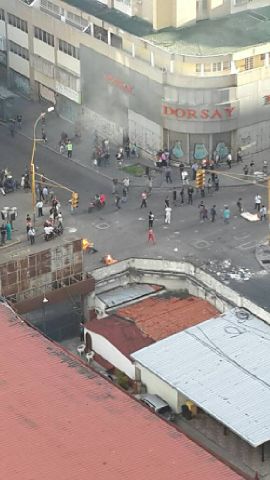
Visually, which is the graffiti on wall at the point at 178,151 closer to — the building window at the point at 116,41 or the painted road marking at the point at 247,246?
the building window at the point at 116,41

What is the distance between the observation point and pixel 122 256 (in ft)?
282

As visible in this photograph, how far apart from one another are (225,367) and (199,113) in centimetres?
3009

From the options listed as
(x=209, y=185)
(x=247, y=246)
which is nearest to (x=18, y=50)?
(x=209, y=185)

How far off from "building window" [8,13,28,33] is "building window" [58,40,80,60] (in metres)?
5.78

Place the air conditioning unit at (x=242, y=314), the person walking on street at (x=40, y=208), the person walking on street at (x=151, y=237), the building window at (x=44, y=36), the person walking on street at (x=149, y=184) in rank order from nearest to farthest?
1. the air conditioning unit at (x=242, y=314)
2. the person walking on street at (x=151, y=237)
3. the person walking on street at (x=40, y=208)
4. the person walking on street at (x=149, y=184)
5. the building window at (x=44, y=36)

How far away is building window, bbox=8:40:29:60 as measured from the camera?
370ft

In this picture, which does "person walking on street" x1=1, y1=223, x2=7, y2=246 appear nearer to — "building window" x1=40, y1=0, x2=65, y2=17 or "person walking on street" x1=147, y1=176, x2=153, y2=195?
"person walking on street" x1=147, y1=176, x2=153, y2=195

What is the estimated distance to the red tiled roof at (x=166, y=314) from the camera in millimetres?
77312

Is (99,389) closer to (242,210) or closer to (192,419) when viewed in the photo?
(192,419)

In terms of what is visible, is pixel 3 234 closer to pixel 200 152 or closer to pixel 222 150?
pixel 200 152

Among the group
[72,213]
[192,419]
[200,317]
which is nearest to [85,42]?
[72,213]

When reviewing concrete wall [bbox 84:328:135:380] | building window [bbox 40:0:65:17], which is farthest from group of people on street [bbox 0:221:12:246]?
building window [bbox 40:0:65:17]

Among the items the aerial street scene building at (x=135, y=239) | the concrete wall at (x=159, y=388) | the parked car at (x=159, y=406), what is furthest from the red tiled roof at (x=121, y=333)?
the parked car at (x=159, y=406)

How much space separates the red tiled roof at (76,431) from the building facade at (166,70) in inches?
1283
